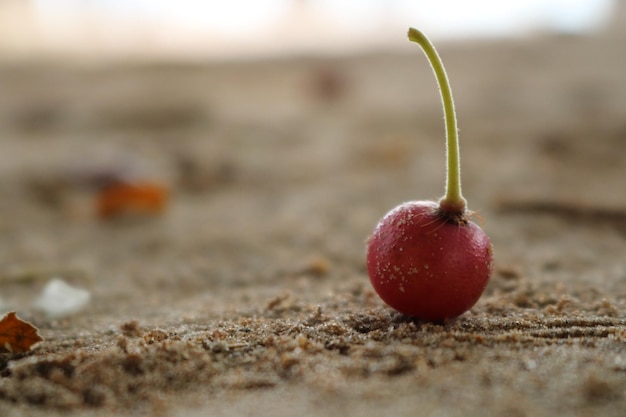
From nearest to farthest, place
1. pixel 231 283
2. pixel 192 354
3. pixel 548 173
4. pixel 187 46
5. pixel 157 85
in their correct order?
pixel 192 354
pixel 231 283
pixel 548 173
pixel 157 85
pixel 187 46

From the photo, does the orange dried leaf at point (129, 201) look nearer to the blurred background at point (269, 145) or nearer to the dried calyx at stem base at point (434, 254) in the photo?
the blurred background at point (269, 145)

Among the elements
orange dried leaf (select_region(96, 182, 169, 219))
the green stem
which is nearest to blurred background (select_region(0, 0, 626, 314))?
orange dried leaf (select_region(96, 182, 169, 219))

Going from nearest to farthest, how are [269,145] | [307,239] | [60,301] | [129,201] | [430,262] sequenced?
1. [430,262]
2. [60,301]
3. [307,239]
4. [129,201]
5. [269,145]

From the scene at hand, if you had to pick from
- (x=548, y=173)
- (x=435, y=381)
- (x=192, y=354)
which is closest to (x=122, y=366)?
(x=192, y=354)

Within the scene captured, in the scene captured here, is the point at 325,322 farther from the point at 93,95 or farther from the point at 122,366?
the point at 93,95

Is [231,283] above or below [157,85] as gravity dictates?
below

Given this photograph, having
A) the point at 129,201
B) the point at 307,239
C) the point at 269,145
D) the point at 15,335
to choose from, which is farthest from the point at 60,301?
the point at 269,145

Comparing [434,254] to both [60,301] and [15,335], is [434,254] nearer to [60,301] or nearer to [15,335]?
[15,335]
